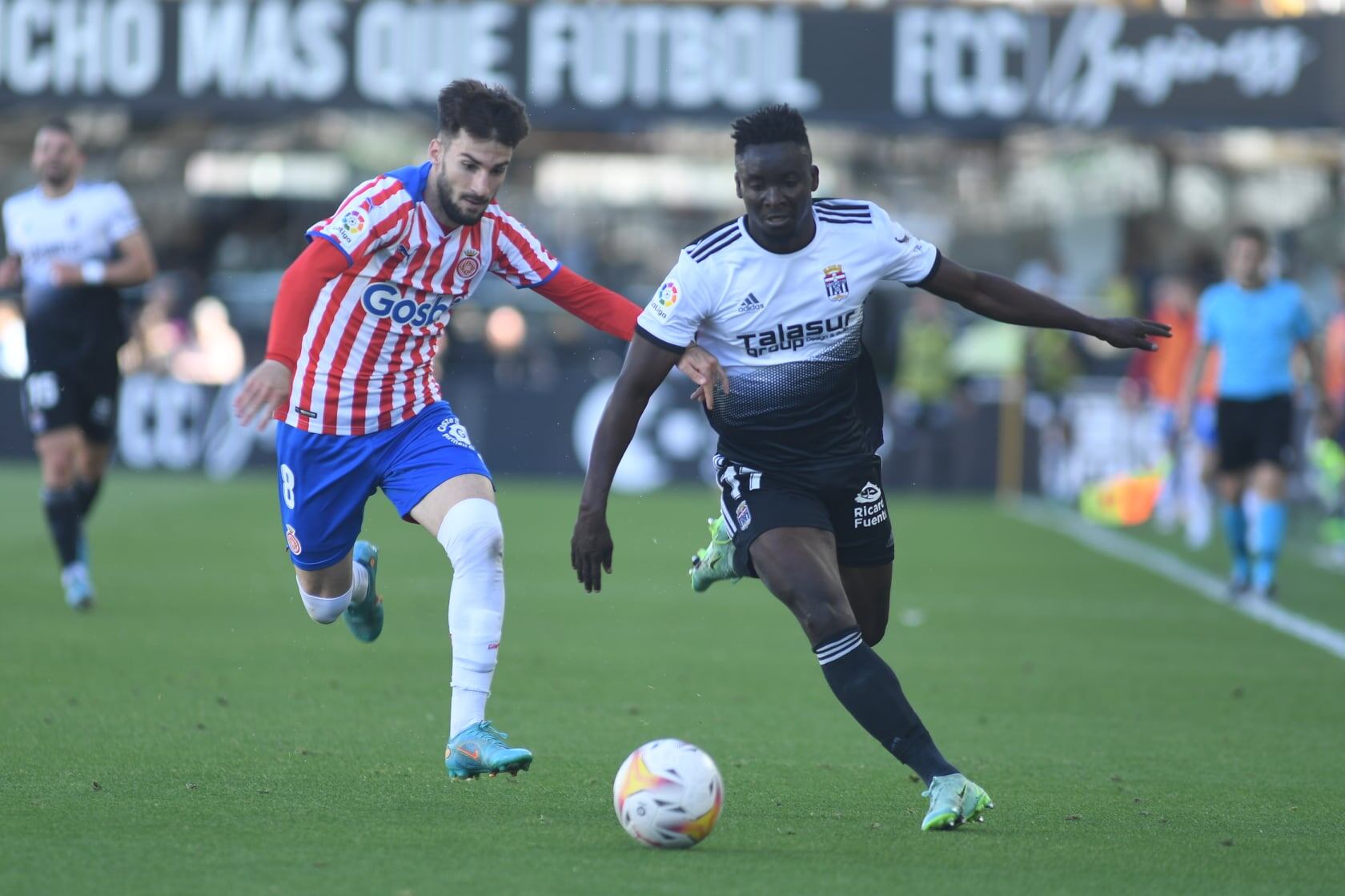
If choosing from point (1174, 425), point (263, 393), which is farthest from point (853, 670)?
point (1174, 425)

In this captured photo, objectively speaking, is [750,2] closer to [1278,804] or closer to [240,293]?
[240,293]

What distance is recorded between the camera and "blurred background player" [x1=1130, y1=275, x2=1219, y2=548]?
15.9 metres

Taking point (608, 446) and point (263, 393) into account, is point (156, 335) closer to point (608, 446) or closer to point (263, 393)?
point (263, 393)

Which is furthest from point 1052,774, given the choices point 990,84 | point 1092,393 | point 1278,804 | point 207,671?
point 1092,393

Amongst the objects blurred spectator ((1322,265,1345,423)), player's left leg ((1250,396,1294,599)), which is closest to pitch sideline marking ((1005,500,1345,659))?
player's left leg ((1250,396,1294,599))

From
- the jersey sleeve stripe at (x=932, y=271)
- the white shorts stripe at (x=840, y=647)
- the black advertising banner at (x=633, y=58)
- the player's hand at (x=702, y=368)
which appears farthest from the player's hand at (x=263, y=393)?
the black advertising banner at (x=633, y=58)

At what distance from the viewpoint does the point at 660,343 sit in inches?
229

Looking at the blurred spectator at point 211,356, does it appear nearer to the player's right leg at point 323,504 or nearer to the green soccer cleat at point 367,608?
the green soccer cleat at point 367,608

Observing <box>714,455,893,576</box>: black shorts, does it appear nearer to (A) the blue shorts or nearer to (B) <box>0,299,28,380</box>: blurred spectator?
(A) the blue shorts

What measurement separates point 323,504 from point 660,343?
158cm

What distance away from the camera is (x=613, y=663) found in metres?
9.26

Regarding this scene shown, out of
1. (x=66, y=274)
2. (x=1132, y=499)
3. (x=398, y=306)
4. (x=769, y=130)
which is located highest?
(x=769, y=130)

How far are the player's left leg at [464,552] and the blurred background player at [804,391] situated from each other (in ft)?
1.64

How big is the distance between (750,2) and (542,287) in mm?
12950
